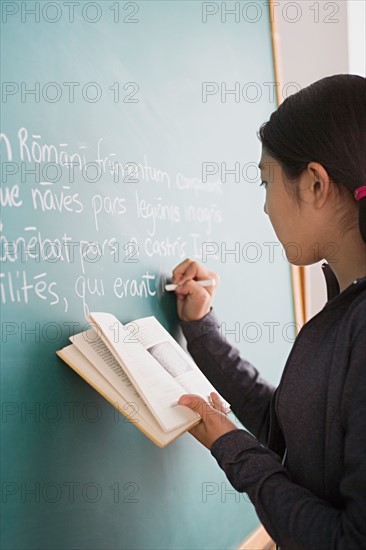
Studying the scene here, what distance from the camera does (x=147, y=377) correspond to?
0.86 meters

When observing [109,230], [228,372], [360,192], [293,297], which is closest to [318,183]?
[360,192]

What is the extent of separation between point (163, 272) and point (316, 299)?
834 mm

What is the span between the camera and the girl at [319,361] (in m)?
0.67

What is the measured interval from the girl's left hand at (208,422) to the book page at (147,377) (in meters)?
0.01

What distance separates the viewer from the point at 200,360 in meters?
1.10

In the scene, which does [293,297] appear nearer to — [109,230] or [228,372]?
[228,372]

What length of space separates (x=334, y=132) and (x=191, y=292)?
0.45m

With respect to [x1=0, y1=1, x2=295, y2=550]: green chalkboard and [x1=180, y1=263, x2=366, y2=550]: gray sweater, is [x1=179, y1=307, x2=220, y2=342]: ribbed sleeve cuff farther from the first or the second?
[x1=180, y1=263, x2=366, y2=550]: gray sweater

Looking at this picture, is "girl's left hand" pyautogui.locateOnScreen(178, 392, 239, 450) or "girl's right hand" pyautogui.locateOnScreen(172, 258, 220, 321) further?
"girl's right hand" pyautogui.locateOnScreen(172, 258, 220, 321)

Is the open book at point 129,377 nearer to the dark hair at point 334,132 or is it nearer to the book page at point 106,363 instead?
the book page at point 106,363

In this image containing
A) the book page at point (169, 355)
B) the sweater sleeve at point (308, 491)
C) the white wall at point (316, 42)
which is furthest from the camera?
the white wall at point (316, 42)

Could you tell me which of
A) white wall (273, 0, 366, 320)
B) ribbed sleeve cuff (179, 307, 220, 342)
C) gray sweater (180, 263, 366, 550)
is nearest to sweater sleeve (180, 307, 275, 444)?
ribbed sleeve cuff (179, 307, 220, 342)

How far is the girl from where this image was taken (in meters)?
0.67

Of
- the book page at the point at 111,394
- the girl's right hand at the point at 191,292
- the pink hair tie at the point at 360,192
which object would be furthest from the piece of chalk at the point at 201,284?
the pink hair tie at the point at 360,192
